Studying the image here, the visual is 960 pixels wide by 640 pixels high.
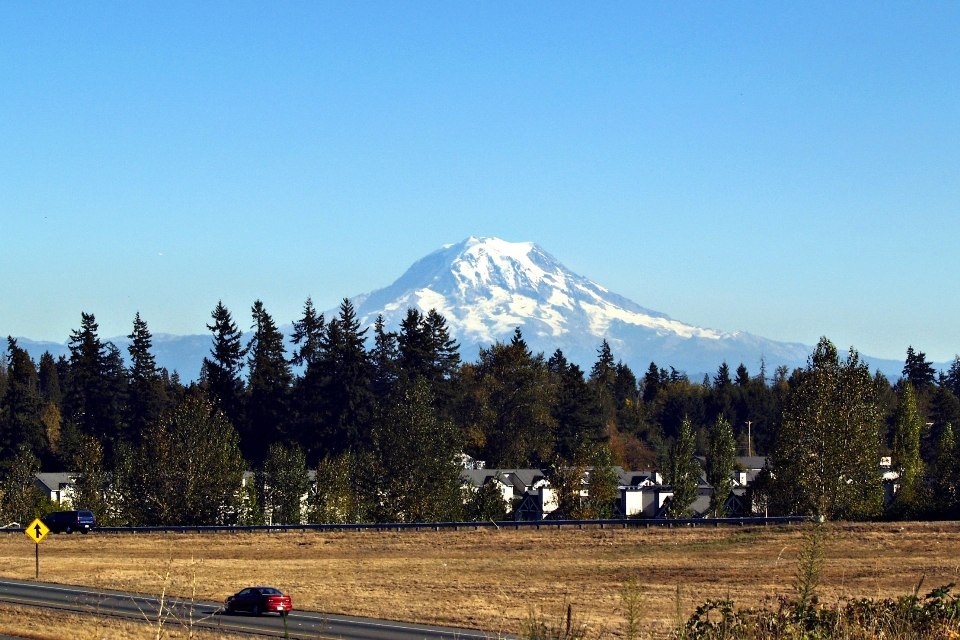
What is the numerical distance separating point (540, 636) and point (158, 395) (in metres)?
113

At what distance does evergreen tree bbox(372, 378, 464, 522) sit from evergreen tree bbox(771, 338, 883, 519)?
21166 millimetres

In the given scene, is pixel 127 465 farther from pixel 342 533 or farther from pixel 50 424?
pixel 50 424

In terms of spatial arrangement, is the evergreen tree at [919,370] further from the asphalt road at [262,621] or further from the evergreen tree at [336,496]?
the asphalt road at [262,621]

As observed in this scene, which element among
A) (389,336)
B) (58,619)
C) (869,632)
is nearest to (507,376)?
(389,336)

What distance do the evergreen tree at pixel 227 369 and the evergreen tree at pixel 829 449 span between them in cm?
6255

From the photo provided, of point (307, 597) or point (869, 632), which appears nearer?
point (869, 632)

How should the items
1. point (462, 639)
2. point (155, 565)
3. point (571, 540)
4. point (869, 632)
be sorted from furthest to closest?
point (571, 540)
point (155, 565)
point (462, 639)
point (869, 632)

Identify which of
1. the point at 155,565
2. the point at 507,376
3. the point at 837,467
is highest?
the point at 507,376

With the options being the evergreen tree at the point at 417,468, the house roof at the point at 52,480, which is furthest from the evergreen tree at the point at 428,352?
the evergreen tree at the point at 417,468

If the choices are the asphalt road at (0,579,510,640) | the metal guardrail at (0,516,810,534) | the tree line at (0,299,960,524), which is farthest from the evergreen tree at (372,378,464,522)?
the asphalt road at (0,579,510,640)

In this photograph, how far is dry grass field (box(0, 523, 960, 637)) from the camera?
3203 cm

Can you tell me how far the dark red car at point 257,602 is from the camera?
3010 centimetres

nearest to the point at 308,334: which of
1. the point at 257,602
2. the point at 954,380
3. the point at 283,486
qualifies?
the point at 283,486

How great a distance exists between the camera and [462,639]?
74.9 ft
